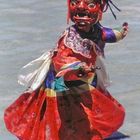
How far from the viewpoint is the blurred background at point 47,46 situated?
6152mm

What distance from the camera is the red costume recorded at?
14.7 feet

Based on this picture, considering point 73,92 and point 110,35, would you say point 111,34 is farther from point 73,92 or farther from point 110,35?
point 73,92

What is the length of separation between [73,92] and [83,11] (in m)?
0.57

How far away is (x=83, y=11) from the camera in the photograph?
4.48 m

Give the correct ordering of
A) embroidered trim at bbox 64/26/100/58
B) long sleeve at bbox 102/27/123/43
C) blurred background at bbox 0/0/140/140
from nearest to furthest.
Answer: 1. embroidered trim at bbox 64/26/100/58
2. long sleeve at bbox 102/27/123/43
3. blurred background at bbox 0/0/140/140

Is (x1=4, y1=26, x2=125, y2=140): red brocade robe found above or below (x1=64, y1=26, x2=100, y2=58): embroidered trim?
below

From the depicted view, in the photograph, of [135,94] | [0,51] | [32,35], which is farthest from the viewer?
[32,35]

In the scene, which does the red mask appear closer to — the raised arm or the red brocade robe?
the red brocade robe

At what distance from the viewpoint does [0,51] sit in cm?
785

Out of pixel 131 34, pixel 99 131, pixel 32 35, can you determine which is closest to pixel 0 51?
pixel 32 35

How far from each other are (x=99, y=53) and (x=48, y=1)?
6.56 meters

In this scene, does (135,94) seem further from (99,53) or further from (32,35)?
(32,35)

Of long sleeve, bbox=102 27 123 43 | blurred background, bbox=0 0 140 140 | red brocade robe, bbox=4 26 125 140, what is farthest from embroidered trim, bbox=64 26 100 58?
blurred background, bbox=0 0 140 140

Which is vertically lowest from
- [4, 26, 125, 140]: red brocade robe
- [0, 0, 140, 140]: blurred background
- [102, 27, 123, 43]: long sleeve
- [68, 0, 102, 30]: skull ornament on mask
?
[0, 0, 140, 140]: blurred background
